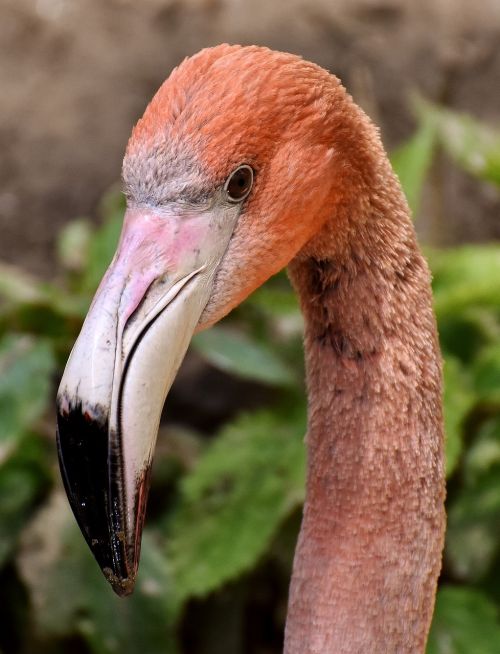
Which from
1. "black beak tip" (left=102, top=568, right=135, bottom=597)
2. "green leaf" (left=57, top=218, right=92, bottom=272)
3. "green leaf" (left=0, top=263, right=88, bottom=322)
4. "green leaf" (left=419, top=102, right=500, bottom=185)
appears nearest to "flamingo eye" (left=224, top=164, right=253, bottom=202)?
"black beak tip" (left=102, top=568, right=135, bottom=597)

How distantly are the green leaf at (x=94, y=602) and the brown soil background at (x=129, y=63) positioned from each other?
4.44 ft

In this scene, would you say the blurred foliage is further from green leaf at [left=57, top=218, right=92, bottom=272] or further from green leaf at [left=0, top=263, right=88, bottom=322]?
green leaf at [left=57, top=218, right=92, bottom=272]

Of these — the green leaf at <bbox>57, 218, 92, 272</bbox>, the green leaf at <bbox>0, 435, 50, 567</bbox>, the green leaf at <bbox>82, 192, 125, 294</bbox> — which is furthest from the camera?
the green leaf at <bbox>57, 218, 92, 272</bbox>

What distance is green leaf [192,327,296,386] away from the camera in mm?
2650

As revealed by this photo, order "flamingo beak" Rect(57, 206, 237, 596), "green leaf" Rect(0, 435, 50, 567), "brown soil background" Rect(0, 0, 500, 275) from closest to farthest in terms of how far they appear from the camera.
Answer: "flamingo beak" Rect(57, 206, 237, 596) < "green leaf" Rect(0, 435, 50, 567) < "brown soil background" Rect(0, 0, 500, 275)

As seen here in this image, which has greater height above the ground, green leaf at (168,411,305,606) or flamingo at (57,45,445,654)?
flamingo at (57,45,445,654)

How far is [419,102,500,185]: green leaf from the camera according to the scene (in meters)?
2.80

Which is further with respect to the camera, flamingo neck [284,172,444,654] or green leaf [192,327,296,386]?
green leaf [192,327,296,386]

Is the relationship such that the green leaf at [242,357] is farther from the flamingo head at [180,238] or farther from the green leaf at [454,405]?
the flamingo head at [180,238]

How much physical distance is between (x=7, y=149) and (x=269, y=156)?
2.51 meters

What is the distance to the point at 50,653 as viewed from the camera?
9.09 feet

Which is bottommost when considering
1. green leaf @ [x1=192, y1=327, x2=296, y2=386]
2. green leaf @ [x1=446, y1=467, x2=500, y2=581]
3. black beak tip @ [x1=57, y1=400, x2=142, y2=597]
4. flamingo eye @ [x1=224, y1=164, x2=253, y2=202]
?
green leaf @ [x1=446, y1=467, x2=500, y2=581]

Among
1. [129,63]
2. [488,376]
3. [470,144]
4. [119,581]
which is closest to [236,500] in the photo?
[488,376]

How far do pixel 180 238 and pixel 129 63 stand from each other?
252 cm
